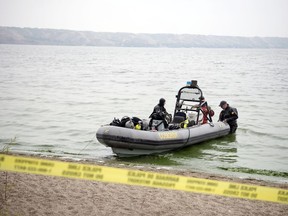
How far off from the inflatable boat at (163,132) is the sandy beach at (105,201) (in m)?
2.52

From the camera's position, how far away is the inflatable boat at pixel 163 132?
877 cm

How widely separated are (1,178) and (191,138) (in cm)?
528

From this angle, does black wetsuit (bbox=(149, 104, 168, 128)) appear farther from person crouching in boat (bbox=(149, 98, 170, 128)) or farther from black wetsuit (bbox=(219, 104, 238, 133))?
black wetsuit (bbox=(219, 104, 238, 133))

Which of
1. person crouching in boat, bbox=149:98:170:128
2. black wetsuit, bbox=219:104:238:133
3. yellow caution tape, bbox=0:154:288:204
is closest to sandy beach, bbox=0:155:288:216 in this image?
yellow caution tape, bbox=0:154:288:204

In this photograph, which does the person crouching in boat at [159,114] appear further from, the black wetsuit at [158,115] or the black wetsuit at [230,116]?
the black wetsuit at [230,116]

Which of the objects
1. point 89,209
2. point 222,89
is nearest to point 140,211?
point 89,209

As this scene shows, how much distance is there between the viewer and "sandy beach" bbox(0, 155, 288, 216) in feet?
16.9

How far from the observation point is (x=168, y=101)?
2103 centimetres

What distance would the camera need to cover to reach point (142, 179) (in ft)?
16.7

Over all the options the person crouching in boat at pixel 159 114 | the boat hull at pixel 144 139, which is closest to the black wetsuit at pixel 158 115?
the person crouching in boat at pixel 159 114

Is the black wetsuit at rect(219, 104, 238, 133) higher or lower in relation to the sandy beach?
higher

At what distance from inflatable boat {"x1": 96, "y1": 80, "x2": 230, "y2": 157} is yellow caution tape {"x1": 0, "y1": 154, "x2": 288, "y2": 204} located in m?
3.40

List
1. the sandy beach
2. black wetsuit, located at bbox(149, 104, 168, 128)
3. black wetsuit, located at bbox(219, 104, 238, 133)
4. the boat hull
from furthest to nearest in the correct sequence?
1. black wetsuit, located at bbox(219, 104, 238, 133)
2. black wetsuit, located at bbox(149, 104, 168, 128)
3. the boat hull
4. the sandy beach

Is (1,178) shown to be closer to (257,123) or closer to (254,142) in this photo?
(254,142)
